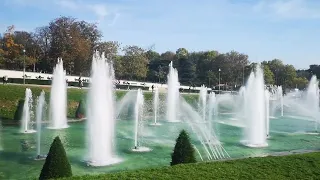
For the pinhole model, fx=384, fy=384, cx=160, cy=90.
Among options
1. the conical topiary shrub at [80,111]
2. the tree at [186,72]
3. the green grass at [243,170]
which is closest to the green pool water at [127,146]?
the conical topiary shrub at [80,111]

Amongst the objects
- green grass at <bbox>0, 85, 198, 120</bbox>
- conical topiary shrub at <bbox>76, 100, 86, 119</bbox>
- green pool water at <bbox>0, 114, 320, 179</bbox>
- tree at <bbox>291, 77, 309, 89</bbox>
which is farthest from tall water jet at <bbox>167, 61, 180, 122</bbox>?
tree at <bbox>291, 77, 309, 89</bbox>

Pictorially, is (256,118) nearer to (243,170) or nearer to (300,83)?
(243,170)

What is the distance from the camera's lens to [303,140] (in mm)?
23625

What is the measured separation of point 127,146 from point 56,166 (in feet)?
31.5

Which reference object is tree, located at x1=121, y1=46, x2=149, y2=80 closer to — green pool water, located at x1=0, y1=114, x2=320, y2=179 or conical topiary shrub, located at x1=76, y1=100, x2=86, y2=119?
conical topiary shrub, located at x1=76, y1=100, x2=86, y2=119

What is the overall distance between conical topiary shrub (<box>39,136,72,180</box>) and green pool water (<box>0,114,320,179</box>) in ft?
10.7

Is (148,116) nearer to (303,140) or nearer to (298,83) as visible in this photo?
(303,140)

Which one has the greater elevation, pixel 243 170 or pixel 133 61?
pixel 133 61

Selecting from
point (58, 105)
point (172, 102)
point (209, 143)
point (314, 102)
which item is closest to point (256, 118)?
point (209, 143)

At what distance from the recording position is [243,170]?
37.8 feet

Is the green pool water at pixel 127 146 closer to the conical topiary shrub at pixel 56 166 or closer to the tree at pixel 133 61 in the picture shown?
the conical topiary shrub at pixel 56 166

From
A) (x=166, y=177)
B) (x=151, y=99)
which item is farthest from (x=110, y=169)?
(x=151, y=99)

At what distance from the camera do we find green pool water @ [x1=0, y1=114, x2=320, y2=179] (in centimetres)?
1536

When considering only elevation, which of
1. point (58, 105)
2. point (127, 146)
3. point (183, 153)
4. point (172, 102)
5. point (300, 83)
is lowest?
point (127, 146)
